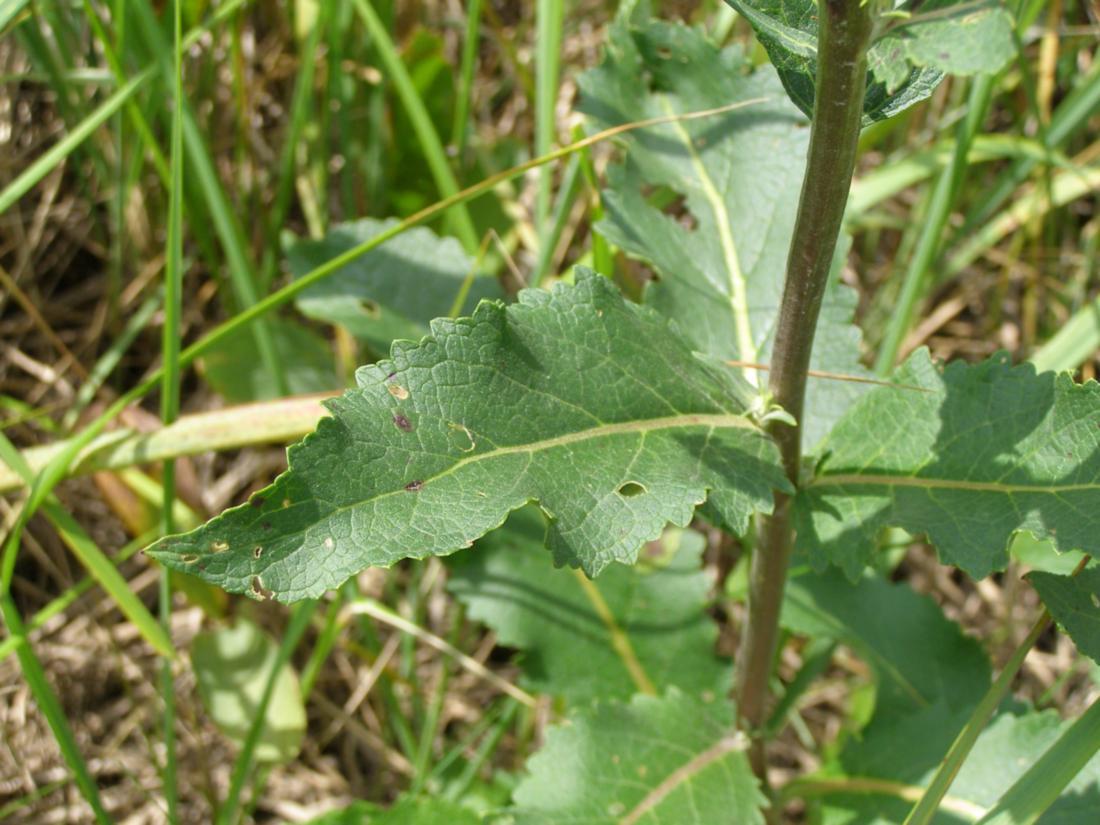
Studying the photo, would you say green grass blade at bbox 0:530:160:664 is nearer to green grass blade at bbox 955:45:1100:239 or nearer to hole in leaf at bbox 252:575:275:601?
hole in leaf at bbox 252:575:275:601

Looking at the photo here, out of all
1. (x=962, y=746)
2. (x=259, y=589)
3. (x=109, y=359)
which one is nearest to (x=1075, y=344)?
(x=962, y=746)

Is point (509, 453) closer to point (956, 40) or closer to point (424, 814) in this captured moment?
point (956, 40)

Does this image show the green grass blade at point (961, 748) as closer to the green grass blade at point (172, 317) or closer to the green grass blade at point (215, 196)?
the green grass blade at point (172, 317)

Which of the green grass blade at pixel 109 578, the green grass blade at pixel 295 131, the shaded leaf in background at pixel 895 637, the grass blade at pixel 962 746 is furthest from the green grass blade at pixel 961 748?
the green grass blade at pixel 295 131

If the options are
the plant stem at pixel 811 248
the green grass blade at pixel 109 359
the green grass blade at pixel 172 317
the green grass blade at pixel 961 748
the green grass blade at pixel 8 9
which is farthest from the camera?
the green grass blade at pixel 109 359

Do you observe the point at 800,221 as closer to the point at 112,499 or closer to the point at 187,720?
the point at 112,499

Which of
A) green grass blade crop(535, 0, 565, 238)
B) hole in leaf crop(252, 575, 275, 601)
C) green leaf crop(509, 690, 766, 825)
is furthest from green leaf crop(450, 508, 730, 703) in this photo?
hole in leaf crop(252, 575, 275, 601)
